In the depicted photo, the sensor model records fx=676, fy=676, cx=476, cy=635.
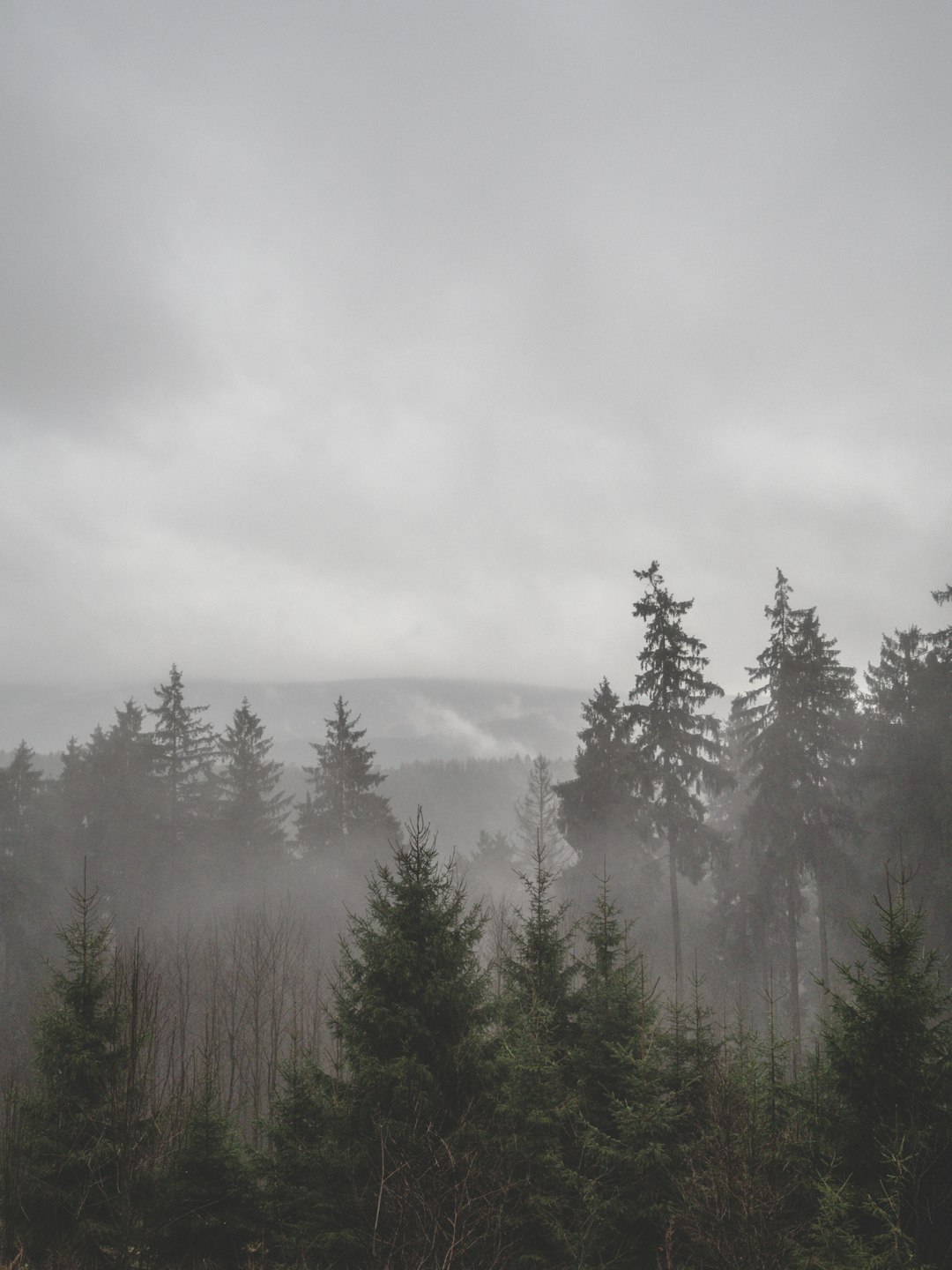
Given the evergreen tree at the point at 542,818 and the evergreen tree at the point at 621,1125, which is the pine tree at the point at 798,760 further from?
the evergreen tree at the point at 621,1125

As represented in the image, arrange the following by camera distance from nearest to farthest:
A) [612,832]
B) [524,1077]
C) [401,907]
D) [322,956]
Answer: [524,1077] < [401,907] < [612,832] < [322,956]

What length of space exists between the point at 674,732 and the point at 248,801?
100 ft

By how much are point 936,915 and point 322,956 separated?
1211 inches

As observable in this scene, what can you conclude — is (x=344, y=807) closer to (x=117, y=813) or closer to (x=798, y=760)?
(x=117, y=813)

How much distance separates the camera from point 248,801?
1809 inches

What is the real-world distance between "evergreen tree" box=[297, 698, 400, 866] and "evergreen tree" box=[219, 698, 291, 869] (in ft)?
12.1

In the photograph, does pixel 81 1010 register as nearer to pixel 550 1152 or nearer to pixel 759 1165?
pixel 550 1152

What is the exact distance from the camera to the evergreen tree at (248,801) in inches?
1780

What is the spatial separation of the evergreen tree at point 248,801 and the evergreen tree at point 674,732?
89.7ft

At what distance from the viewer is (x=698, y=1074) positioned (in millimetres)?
12117

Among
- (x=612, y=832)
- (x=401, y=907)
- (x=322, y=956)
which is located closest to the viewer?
(x=401, y=907)

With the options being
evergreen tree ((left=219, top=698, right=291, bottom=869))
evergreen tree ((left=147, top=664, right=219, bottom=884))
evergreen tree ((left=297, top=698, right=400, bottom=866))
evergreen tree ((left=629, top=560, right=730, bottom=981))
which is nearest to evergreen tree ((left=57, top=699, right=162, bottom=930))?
evergreen tree ((left=147, top=664, right=219, bottom=884))

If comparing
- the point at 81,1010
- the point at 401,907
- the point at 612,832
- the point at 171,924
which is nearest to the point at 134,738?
the point at 171,924

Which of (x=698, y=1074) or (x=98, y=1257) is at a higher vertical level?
(x=698, y=1074)
